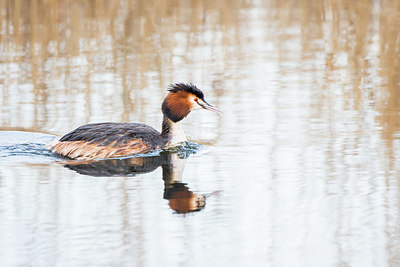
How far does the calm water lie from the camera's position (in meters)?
5.35

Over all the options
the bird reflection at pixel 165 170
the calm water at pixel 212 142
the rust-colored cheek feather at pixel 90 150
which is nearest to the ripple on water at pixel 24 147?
the calm water at pixel 212 142

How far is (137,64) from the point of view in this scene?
13.4 m

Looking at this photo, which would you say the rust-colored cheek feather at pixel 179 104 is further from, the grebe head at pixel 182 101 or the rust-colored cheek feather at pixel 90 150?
the rust-colored cheek feather at pixel 90 150

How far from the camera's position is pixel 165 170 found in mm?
7781

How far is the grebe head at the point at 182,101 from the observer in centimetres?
888

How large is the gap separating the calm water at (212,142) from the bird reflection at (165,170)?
0.02 metres

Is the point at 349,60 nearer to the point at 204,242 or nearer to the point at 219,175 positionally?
the point at 219,175

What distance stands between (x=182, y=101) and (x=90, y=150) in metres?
1.17

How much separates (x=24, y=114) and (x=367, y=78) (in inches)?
195

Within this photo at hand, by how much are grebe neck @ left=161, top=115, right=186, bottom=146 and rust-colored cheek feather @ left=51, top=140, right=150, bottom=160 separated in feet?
1.24

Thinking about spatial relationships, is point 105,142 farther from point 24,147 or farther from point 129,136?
point 24,147

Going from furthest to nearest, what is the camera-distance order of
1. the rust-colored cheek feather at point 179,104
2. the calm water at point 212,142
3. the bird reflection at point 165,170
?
the rust-colored cheek feather at point 179,104 → the bird reflection at point 165,170 → the calm water at point 212,142

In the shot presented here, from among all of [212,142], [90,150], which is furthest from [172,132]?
[90,150]

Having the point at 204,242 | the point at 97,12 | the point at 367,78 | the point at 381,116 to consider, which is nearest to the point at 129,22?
the point at 97,12
